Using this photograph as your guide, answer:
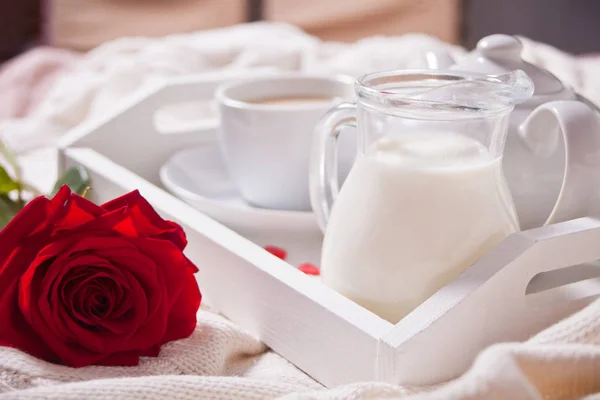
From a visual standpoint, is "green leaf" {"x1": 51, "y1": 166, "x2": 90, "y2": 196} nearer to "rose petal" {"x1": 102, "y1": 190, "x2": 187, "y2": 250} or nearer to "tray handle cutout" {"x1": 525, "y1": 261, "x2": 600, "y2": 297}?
"rose petal" {"x1": 102, "y1": 190, "x2": 187, "y2": 250}

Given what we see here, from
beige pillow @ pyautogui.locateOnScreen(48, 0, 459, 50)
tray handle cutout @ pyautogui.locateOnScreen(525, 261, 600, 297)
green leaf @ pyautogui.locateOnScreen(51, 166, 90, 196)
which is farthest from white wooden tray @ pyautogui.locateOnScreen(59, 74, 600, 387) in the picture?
beige pillow @ pyautogui.locateOnScreen(48, 0, 459, 50)

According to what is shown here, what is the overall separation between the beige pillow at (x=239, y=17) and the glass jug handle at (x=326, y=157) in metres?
1.70

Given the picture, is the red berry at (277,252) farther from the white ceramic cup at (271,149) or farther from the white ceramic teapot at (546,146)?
the white ceramic teapot at (546,146)

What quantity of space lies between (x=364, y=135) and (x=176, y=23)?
1.84 m

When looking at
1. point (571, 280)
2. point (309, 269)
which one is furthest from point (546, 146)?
point (309, 269)

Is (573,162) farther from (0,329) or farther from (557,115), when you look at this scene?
(0,329)

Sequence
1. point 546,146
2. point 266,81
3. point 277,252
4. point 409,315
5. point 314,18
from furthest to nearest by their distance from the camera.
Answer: point 314,18 → point 266,81 → point 277,252 → point 546,146 → point 409,315

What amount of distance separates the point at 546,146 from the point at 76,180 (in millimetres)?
397

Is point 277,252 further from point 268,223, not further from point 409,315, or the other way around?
point 409,315

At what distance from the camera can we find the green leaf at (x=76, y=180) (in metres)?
0.71

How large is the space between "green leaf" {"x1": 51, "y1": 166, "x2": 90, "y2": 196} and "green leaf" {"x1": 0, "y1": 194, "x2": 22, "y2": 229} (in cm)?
4

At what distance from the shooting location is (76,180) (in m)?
0.73

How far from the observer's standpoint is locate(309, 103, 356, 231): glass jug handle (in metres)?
0.57

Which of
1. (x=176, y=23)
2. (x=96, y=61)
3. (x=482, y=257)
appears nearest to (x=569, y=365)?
(x=482, y=257)
